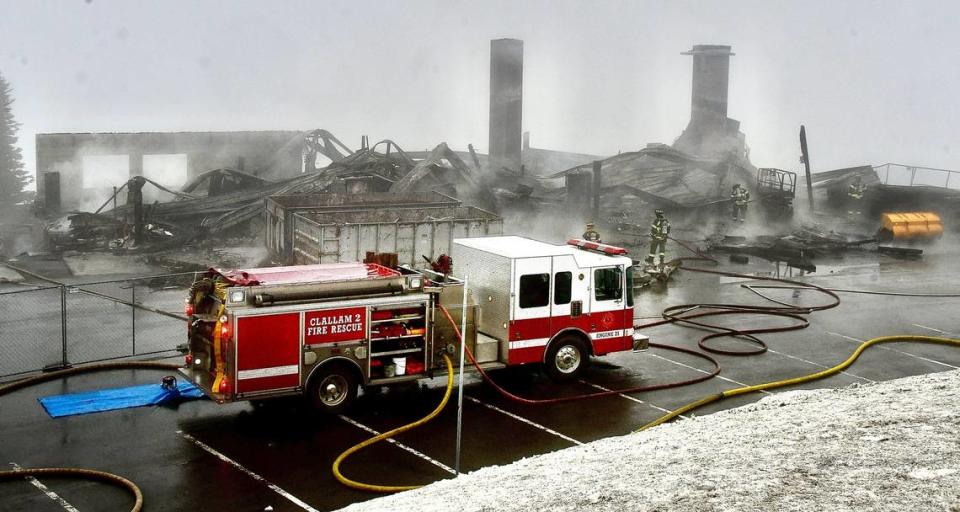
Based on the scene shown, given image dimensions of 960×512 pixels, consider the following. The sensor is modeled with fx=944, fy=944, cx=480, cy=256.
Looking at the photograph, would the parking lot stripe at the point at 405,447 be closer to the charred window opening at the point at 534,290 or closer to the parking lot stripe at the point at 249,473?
the parking lot stripe at the point at 249,473

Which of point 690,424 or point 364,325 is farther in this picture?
point 364,325

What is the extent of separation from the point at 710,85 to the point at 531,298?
109 feet

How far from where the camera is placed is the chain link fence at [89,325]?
15742 mm

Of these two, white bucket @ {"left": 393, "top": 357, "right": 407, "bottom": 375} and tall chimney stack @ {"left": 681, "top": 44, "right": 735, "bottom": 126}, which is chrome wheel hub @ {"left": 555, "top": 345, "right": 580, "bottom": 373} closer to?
white bucket @ {"left": 393, "top": 357, "right": 407, "bottom": 375}

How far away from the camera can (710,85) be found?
44844mm

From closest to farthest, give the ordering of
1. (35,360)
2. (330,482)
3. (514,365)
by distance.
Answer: (330,482), (514,365), (35,360)

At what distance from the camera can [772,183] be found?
115ft

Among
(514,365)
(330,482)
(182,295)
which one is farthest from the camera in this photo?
(182,295)

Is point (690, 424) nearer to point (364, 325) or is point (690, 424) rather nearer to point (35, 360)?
point (364, 325)

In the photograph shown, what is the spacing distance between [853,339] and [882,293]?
5.75 metres

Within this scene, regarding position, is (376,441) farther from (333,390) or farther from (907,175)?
(907,175)

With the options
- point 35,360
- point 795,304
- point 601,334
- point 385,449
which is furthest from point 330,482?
point 795,304

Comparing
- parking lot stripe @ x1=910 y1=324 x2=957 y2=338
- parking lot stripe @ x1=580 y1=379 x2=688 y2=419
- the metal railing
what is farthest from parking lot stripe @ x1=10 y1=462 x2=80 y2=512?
the metal railing

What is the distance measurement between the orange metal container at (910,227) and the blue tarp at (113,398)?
2595 centimetres
